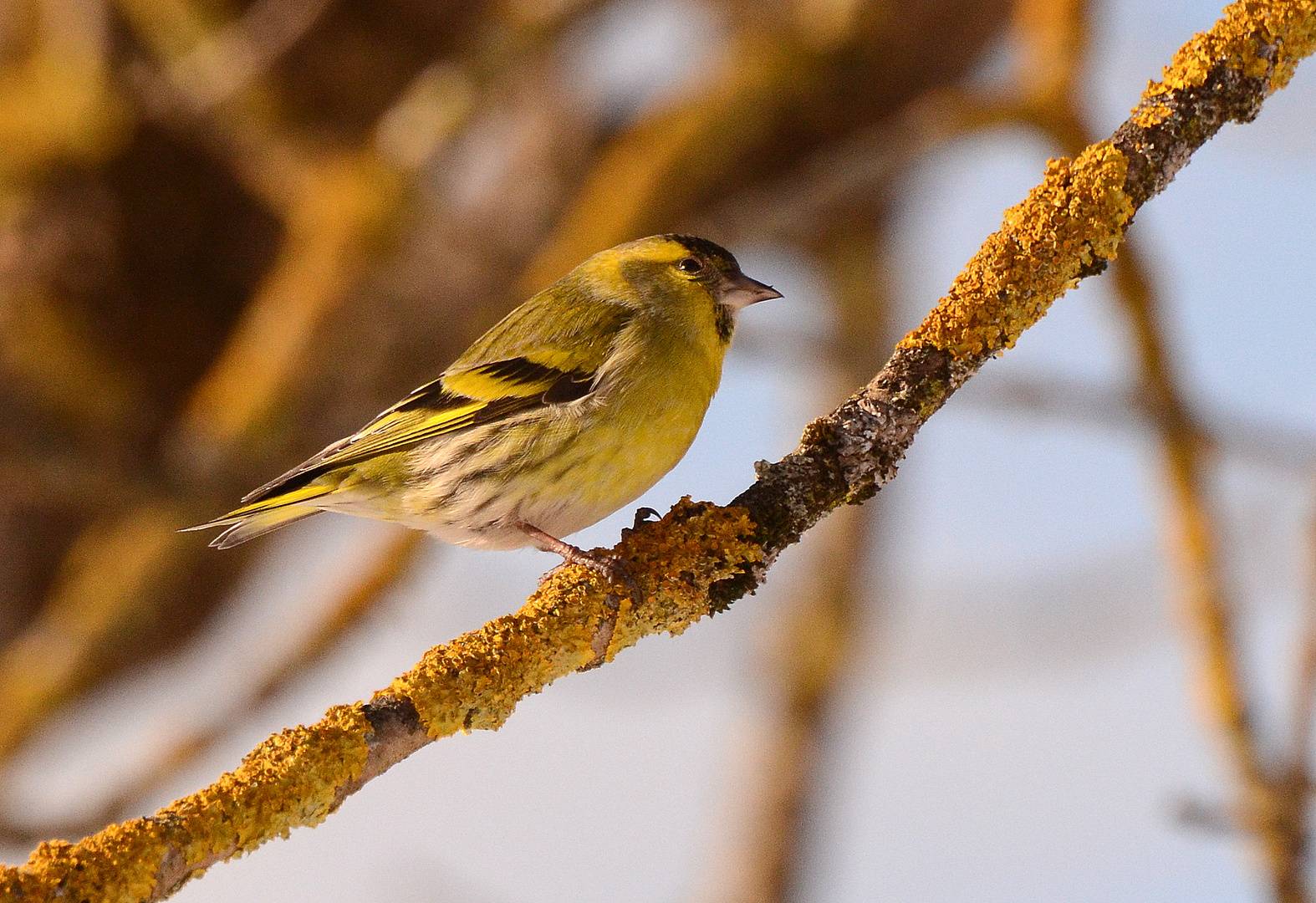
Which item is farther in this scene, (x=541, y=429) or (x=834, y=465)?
(x=541, y=429)

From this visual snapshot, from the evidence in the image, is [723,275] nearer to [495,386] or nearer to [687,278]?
[687,278]

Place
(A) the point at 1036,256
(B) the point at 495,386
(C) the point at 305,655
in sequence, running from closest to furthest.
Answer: (A) the point at 1036,256, (B) the point at 495,386, (C) the point at 305,655

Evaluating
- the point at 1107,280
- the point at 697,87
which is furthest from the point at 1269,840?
the point at 697,87

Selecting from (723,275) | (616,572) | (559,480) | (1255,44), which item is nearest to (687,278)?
(723,275)

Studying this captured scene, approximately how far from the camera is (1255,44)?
2061mm

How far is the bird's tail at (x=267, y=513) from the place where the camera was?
10.1ft

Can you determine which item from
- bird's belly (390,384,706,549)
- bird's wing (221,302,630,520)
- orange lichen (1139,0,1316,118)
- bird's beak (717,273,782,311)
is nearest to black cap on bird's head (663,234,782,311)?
bird's beak (717,273,782,311)

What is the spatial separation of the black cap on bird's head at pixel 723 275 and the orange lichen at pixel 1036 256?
1416 mm

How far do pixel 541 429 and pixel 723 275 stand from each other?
85 centimetres

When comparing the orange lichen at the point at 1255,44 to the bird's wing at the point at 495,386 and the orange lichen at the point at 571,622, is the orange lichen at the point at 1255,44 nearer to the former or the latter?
the orange lichen at the point at 571,622

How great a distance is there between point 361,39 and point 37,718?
4.00 metres

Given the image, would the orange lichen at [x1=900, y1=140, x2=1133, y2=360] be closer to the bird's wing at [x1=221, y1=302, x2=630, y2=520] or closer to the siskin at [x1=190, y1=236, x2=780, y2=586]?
the siskin at [x1=190, y1=236, x2=780, y2=586]

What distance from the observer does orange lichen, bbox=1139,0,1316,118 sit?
6.72ft

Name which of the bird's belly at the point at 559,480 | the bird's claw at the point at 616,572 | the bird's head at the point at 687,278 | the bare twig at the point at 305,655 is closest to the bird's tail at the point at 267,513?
the bird's belly at the point at 559,480
